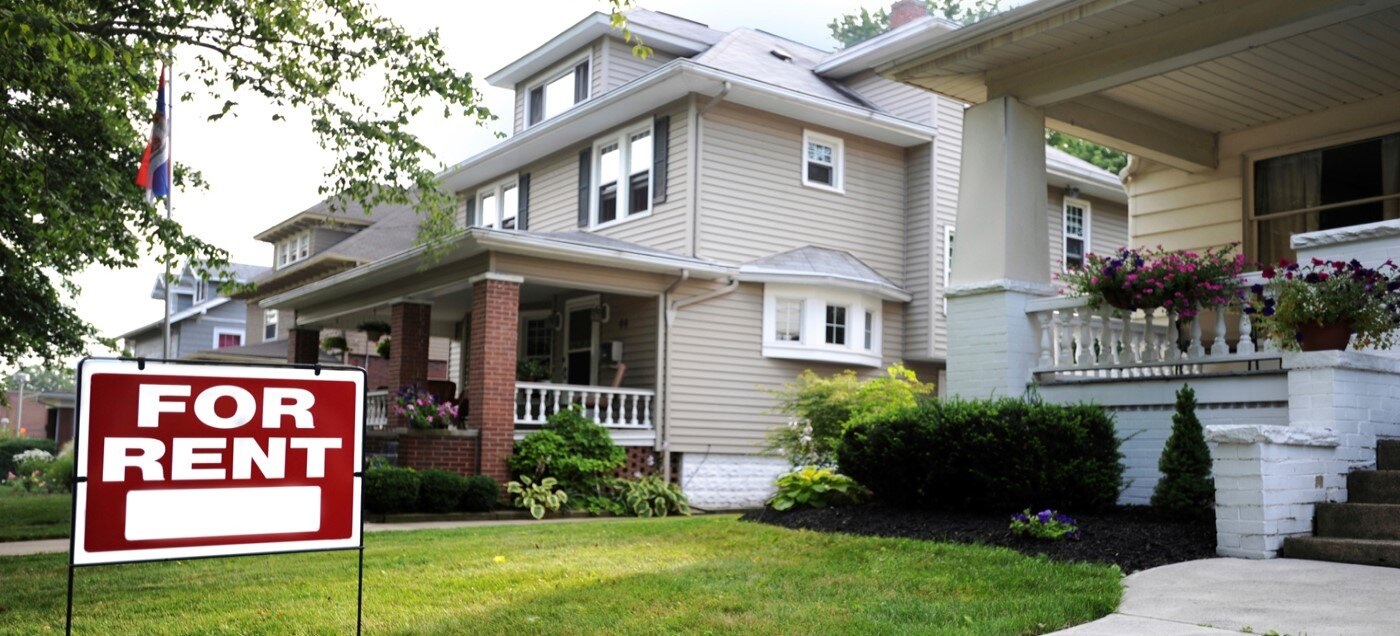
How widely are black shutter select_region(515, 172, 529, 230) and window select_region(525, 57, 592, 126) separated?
127 centimetres

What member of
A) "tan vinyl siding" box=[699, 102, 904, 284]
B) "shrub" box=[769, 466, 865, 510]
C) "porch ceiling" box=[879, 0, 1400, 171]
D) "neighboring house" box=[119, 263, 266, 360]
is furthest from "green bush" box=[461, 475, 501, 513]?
"neighboring house" box=[119, 263, 266, 360]

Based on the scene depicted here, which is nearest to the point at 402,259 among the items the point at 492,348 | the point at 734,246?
the point at 492,348

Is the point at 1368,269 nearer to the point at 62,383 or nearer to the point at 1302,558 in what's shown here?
the point at 1302,558

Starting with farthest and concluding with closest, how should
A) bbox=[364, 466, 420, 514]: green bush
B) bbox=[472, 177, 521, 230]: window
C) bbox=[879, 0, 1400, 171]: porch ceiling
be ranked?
1. bbox=[472, 177, 521, 230]: window
2. bbox=[364, 466, 420, 514]: green bush
3. bbox=[879, 0, 1400, 171]: porch ceiling

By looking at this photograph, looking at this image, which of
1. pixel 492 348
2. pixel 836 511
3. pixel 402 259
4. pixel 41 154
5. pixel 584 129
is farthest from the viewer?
pixel 584 129

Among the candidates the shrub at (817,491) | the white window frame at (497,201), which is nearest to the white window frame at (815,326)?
the white window frame at (497,201)

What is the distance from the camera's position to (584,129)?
20266mm

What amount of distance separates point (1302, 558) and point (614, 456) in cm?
1037

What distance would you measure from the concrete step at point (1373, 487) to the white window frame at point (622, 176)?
43.0ft

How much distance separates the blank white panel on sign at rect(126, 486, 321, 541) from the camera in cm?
441

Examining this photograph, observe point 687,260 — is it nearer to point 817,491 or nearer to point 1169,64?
point 817,491

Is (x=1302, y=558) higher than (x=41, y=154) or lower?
lower

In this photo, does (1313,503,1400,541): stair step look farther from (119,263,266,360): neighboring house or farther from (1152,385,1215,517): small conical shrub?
(119,263,266,360): neighboring house

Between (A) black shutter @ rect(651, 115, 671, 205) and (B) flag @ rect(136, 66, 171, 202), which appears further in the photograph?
(A) black shutter @ rect(651, 115, 671, 205)
